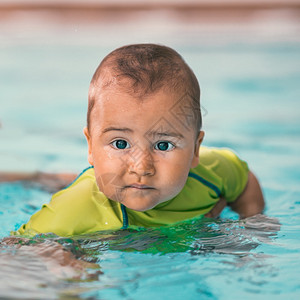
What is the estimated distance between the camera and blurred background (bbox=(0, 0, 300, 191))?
12.6 ft

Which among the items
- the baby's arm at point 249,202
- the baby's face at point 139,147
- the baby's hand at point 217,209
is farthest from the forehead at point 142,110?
the baby's arm at point 249,202

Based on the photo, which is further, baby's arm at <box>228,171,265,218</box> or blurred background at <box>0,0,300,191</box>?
blurred background at <box>0,0,300,191</box>

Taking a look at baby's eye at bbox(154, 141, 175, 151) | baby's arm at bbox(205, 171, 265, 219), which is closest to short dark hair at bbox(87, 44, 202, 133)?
baby's eye at bbox(154, 141, 175, 151)

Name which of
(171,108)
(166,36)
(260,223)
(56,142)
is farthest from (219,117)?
(166,36)

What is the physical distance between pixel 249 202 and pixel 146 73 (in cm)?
85

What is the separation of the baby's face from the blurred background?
1.01 m

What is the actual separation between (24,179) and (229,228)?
4.25 ft

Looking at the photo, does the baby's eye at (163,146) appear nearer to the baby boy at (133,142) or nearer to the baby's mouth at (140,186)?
the baby boy at (133,142)

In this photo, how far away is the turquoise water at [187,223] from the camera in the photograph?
1.51m

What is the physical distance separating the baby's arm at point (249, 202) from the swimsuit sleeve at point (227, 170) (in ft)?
0.08

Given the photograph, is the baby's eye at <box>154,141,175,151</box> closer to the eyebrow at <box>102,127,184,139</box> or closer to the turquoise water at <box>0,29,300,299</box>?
the eyebrow at <box>102,127,184,139</box>

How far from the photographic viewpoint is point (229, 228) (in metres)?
1.93

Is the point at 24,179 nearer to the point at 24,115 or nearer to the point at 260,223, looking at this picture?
the point at 260,223

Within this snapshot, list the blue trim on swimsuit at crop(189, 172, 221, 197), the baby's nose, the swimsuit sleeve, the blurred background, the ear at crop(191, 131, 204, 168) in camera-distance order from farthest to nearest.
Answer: the blurred background → the swimsuit sleeve → the blue trim on swimsuit at crop(189, 172, 221, 197) → the ear at crop(191, 131, 204, 168) → the baby's nose
